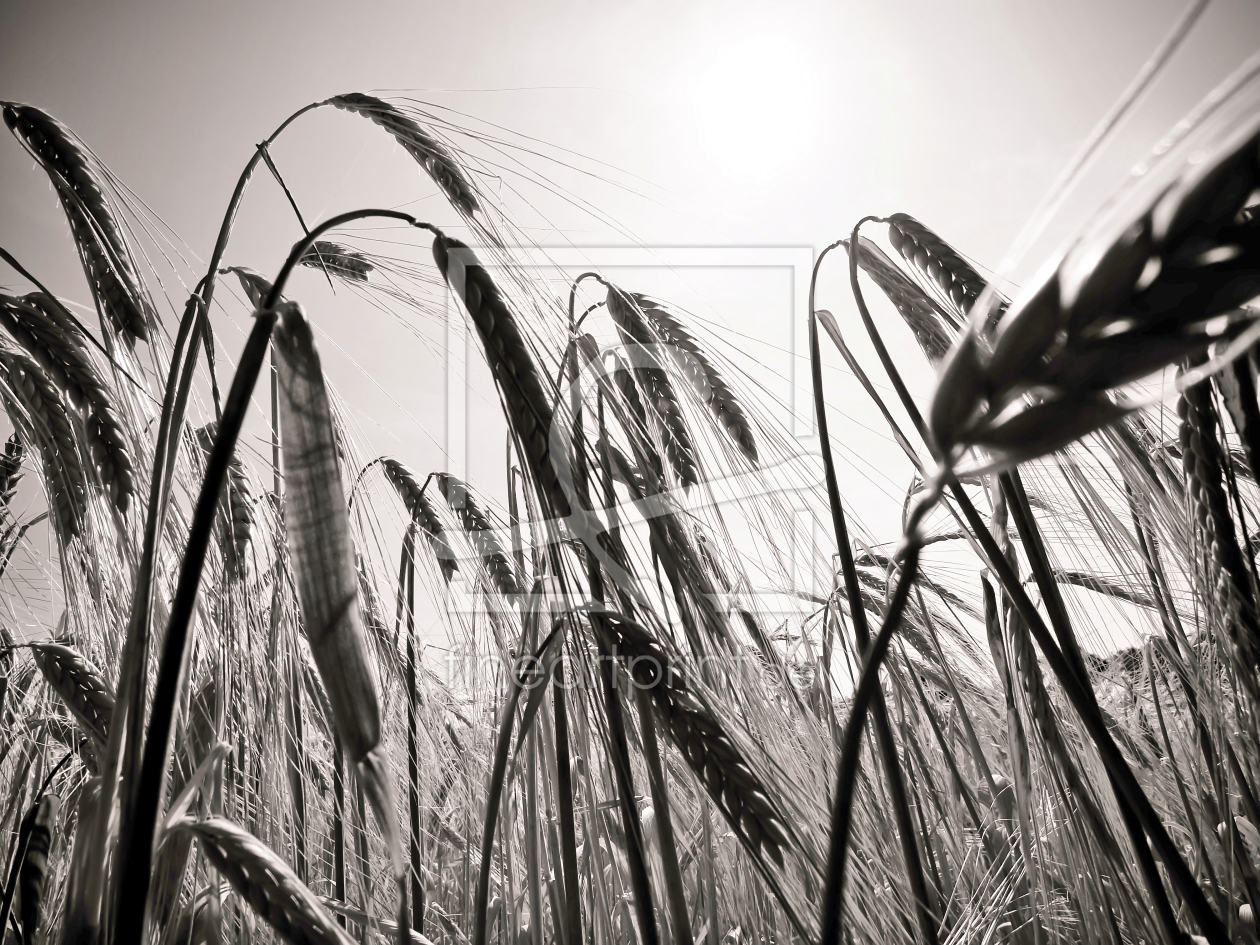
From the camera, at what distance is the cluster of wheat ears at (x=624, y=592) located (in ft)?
0.84

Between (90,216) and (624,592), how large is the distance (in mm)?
680

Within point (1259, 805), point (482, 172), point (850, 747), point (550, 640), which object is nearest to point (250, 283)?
point (482, 172)

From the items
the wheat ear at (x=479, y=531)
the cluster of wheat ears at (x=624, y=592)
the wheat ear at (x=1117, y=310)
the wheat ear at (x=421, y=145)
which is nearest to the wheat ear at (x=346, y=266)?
the cluster of wheat ears at (x=624, y=592)

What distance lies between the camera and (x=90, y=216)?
0.72 m

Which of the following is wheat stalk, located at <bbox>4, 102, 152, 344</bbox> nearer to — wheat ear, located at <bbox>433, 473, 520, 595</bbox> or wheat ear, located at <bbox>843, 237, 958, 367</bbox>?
wheat ear, located at <bbox>433, 473, 520, 595</bbox>

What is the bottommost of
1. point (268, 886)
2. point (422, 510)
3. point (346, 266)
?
point (268, 886)

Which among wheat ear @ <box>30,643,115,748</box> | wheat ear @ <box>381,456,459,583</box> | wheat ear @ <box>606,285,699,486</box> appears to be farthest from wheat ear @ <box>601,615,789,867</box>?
wheat ear @ <box>381,456,459,583</box>

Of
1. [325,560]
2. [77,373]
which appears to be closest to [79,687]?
[77,373]

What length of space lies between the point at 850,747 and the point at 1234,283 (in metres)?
0.22

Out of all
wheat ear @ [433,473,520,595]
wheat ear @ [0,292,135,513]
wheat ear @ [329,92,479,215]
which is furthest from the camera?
wheat ear @ [433,473,520,595]

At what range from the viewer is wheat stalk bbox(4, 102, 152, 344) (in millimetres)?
682

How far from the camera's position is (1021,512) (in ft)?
2.02

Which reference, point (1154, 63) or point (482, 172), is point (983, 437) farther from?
point (482, 172)

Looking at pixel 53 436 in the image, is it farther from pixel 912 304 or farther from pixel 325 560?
pixel 912 304
